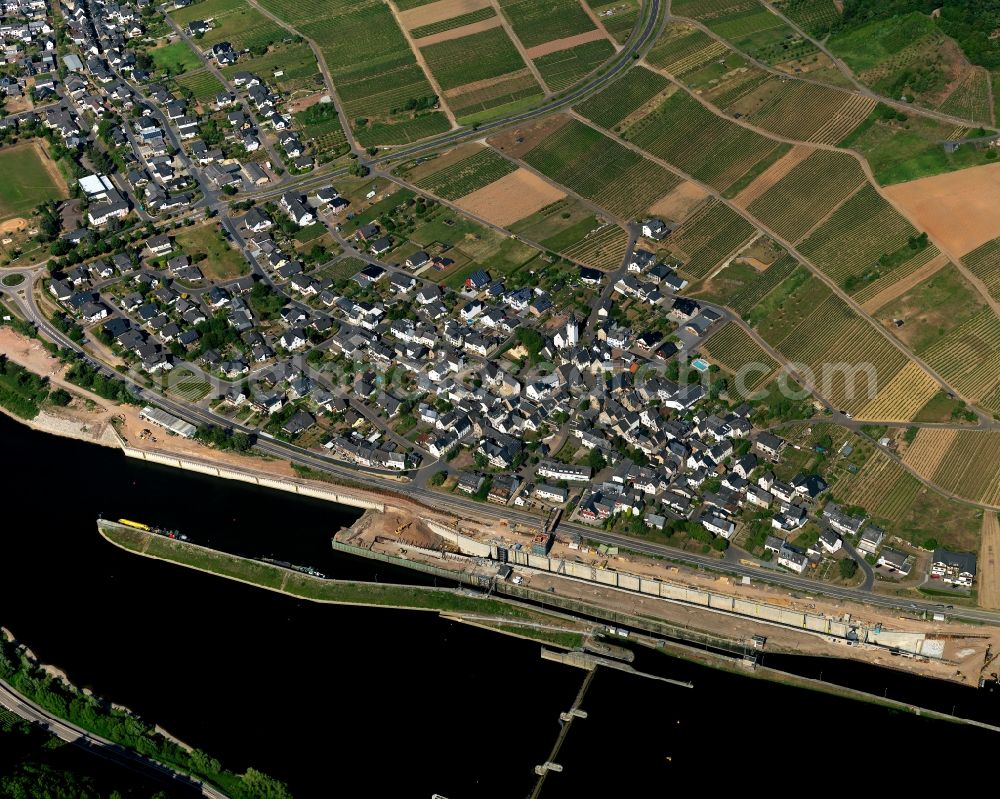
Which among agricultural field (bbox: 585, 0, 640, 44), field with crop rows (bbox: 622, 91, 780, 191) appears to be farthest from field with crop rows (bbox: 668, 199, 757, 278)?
agricultural field (bbox: 585, 0, 640, 44)

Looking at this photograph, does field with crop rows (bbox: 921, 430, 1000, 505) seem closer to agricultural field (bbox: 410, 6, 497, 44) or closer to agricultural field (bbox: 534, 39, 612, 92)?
agricultural field (bbox: 534, 39, 612, 92)

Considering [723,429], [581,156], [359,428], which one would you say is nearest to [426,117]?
[581,156]

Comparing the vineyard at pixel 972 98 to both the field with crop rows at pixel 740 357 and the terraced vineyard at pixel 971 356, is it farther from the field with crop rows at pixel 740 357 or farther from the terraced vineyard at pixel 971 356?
the field with crop rows at pixel 740 357

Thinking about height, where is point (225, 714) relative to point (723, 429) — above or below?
below

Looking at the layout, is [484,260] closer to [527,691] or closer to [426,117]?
[426,117]

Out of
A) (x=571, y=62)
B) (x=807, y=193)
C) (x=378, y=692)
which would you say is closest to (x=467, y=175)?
(x=571, y=62)

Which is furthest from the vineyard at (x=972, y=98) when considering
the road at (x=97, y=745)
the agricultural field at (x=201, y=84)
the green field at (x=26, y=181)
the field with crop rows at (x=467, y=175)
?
the road at (x=97, y=745)

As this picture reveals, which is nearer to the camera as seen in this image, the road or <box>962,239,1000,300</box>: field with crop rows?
the road
